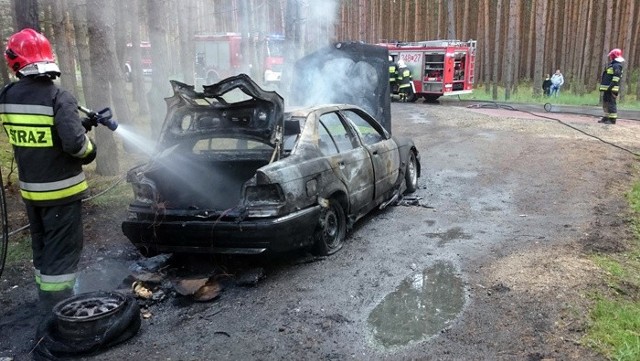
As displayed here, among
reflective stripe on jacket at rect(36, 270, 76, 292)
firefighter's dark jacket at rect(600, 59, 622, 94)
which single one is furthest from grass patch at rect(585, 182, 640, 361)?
firefighter's dark jacket at rect(600, 59, 622, 94)

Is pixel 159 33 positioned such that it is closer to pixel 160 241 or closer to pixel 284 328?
pixel 160 241

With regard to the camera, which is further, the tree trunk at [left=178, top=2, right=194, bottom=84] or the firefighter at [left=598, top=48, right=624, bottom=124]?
the tree trunk at [left=178, top=2, right=194, bottom=84]

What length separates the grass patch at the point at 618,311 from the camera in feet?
10.2

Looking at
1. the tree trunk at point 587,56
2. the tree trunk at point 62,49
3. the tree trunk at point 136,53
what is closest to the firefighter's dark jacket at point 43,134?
the tree trunk at point 62,49

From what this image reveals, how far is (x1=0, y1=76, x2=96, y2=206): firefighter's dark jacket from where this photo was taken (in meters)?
3.54

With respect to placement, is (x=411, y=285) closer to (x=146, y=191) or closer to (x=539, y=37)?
(x=146, y=191)

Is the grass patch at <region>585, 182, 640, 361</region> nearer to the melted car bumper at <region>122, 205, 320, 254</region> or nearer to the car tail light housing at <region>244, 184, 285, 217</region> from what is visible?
the melted car bumper at <region>122, 205, 320, 254</region>

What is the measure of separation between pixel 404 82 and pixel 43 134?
18.2m

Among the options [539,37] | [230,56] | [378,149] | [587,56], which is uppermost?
[539,37]

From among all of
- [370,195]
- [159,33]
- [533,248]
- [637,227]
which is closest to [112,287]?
[370,195]

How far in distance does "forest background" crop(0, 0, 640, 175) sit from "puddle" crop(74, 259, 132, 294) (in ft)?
10.1

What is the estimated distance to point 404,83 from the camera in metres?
20.7

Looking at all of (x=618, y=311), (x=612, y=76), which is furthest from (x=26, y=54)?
(x=612, y=76)

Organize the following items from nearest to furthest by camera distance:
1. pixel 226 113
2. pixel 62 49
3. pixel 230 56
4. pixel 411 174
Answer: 1. pixel 226 113
2. pixel 411 174
3. pixel 62 49
4. pixel 230 56
